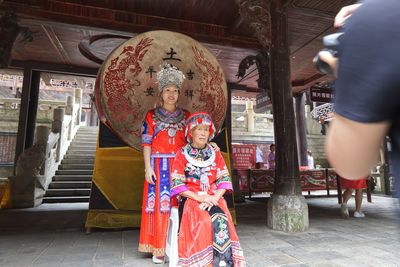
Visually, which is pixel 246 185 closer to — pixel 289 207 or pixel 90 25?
pixel 289 207

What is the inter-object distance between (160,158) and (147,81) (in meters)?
1.23

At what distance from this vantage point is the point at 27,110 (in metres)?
7.29

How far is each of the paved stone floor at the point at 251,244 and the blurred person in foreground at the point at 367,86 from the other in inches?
75.1

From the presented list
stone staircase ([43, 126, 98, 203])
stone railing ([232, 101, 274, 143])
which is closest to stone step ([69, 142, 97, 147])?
stone staircase ([43, 126, 98, 203])

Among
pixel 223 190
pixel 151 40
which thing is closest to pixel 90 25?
pixel 151 40

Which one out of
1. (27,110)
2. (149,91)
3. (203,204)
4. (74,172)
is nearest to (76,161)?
(74,172)

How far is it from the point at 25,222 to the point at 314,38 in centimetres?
664

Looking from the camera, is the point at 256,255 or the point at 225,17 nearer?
the point at 256,255

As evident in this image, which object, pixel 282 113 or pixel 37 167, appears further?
pixel 37 167

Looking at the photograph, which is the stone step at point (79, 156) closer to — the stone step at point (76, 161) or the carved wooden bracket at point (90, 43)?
the stone step at point (76, 161)

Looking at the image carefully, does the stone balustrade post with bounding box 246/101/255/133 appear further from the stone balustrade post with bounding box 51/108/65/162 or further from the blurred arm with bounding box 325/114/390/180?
the blurred arm with bounding box 325/114/390/180

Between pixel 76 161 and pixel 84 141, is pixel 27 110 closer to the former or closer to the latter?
pixel 76 161

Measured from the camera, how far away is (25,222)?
457cm

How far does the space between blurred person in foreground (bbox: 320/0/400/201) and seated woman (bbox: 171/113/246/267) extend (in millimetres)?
1511
